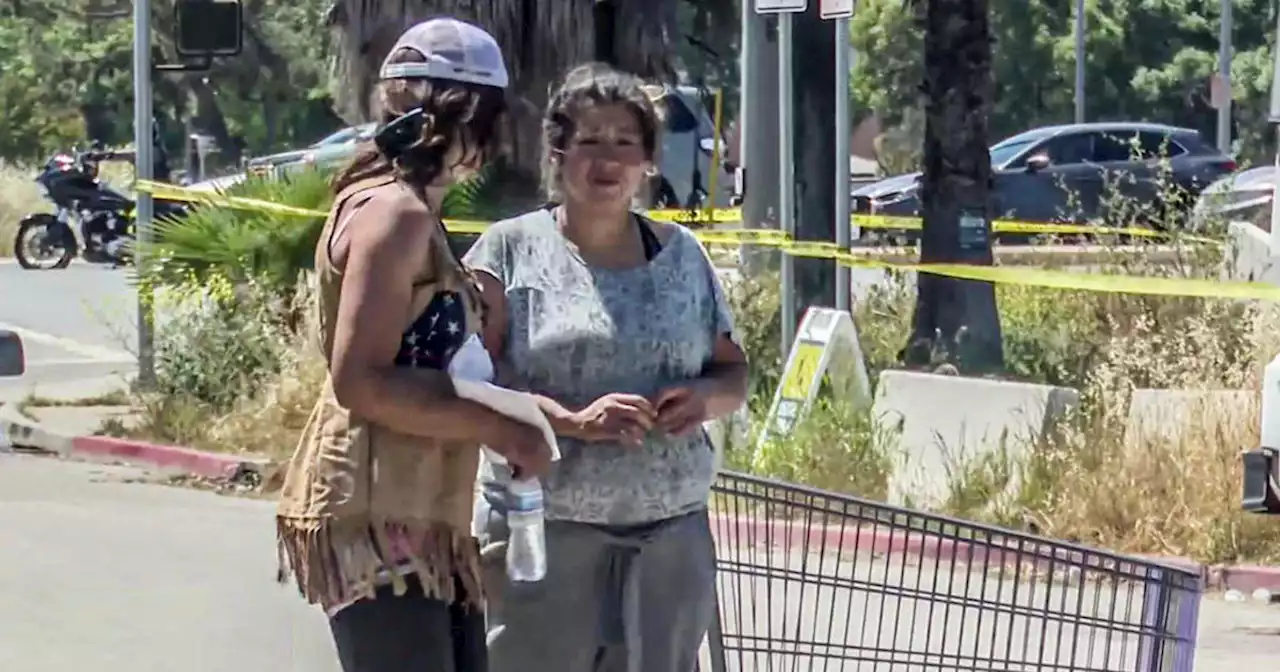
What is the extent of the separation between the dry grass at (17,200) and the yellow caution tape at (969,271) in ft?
54.2

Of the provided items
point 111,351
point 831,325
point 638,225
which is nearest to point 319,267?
point 638,225

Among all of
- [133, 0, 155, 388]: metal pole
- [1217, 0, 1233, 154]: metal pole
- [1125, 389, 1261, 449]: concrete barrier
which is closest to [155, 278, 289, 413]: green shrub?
[133, 0, 155, 388]: metal pole

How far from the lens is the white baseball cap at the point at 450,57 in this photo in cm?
369

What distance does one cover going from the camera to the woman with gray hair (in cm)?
423

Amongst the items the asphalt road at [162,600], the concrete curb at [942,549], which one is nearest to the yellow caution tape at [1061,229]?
the asphalt road at [162,600]

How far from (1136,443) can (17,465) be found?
21.4 ft

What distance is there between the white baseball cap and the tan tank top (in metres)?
0.19

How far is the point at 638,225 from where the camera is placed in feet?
14.5

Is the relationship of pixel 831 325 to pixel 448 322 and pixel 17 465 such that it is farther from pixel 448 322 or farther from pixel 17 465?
pixel 448 322

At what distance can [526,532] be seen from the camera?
4.02 meters

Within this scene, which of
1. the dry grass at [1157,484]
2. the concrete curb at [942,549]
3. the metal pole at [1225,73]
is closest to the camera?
the concrete curb at [942,549]

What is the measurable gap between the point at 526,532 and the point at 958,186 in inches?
359

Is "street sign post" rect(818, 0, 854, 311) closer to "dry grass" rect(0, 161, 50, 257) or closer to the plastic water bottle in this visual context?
the plastic water bottle

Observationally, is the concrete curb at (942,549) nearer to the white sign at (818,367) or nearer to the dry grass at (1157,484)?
the dry grass at (1157,484)
